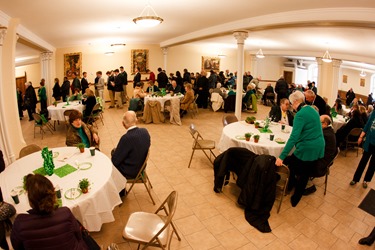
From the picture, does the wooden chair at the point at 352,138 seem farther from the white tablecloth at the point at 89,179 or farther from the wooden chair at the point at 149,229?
the white tablecloth at the point at 89,179

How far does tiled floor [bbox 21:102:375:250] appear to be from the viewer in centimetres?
309

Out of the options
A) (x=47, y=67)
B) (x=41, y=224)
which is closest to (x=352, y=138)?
(x=41, y=224)

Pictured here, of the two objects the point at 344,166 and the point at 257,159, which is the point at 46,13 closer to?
the point at 257,159

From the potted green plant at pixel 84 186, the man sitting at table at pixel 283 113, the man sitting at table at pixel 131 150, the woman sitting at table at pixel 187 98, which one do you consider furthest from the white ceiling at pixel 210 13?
the potted green plant at pixel 84 186

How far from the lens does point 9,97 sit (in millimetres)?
5340

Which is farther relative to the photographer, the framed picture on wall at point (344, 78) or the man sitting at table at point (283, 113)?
the framed picture on wall at point (344, 78)

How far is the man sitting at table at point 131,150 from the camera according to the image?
3.38m

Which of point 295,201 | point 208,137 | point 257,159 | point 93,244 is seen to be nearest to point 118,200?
point 93,244

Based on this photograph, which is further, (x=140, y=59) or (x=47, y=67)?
(x=140, y=59)

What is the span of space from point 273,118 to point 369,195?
220cm

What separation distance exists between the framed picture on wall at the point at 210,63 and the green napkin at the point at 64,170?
1372cm

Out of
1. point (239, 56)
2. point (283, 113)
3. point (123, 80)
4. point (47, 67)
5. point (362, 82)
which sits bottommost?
point (283, 113)

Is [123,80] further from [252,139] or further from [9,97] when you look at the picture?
[252,139]

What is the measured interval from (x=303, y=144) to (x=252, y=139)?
84cm
